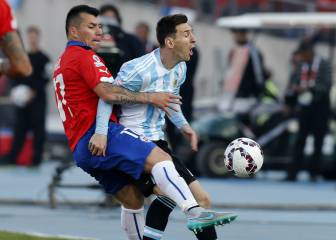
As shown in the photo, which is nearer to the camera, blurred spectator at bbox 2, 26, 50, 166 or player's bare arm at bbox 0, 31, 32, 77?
player's bare arm at bbox 0, 31, 32, 77

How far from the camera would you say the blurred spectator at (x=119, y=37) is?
15.0 metres

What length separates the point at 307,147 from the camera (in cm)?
2133

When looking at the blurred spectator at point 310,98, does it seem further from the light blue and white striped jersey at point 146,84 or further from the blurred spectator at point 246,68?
the light blue and white striped jersey at point 146,84

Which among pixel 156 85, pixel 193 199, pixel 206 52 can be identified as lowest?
pixel 206 52

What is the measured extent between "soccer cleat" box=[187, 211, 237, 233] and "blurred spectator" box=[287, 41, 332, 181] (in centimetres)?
1096

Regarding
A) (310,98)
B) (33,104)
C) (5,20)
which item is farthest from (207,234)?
(33,104)

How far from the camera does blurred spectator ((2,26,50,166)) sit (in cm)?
2272

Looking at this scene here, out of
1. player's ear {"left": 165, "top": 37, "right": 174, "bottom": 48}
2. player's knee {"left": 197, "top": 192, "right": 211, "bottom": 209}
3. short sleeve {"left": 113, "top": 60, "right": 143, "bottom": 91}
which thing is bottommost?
player's knee {"left": 197, "top": 192, "right": 211, "bottom": 209}

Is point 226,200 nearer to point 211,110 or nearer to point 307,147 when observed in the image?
point 307,147

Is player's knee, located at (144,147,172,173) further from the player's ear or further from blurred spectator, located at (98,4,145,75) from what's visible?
blurred spectator, located at (98,4,145,75)

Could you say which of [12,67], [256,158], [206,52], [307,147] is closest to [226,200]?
[307,147]

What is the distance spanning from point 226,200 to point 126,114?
727cm

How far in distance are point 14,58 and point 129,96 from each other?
1.20 metres

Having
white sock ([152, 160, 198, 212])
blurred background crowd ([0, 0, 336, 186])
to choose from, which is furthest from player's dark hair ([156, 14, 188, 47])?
blurred background crowd ([0, 0, 336, 186])
